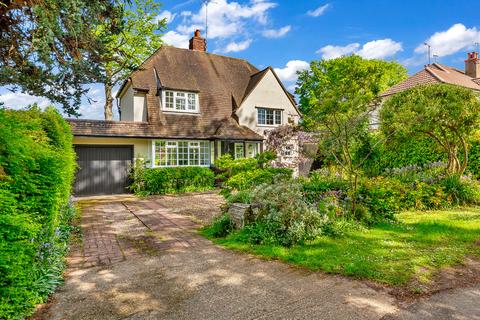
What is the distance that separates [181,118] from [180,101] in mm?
1119

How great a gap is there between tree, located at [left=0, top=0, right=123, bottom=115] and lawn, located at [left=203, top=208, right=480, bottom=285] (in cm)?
613

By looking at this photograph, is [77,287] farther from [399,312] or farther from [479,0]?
[479,0]

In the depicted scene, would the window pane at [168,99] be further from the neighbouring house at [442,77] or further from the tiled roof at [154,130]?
the neighbouring house at [442,77]

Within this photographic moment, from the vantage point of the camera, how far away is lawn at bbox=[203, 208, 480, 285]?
14.8 feet

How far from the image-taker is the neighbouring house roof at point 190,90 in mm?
15755

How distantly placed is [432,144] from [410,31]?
5554 mm

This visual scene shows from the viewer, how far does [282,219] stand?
614 cm

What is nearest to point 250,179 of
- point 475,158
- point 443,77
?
point 475,158

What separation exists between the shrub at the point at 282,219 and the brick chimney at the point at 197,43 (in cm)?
1833

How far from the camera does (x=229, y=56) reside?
2311 centimetres

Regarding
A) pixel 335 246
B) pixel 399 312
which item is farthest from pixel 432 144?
pixel 399 312

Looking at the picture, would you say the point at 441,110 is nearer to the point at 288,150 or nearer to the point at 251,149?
the point at 288,150

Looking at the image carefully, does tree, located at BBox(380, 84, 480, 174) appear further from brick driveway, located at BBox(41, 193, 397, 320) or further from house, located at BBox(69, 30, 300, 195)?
house, located at BBox(69, 30, 300, 195)

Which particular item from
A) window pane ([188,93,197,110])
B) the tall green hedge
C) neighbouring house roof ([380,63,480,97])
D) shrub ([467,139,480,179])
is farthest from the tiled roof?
neighbouring house roof ([380,63,480,97])
